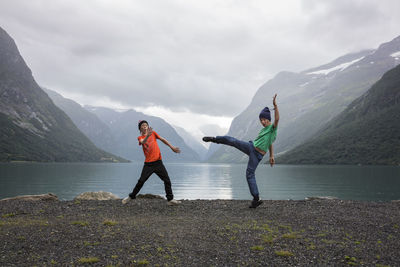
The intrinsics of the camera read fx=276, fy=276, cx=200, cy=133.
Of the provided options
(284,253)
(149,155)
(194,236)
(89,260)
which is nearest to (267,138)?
(149,155)

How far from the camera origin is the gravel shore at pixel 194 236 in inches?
236

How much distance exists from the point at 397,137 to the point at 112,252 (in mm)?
206521

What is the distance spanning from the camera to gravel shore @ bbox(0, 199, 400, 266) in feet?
19.6

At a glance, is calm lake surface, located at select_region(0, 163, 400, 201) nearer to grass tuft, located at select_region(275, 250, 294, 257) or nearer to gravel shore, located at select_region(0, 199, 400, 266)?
gravel shore, located at select_region(0, 199, 400, 266)

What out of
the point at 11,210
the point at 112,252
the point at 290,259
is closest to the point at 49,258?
the point at 112,252

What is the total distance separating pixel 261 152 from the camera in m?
11.5

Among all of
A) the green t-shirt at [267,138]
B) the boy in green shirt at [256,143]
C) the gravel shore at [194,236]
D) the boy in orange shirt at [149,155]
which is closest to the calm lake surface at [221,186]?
the boy in orange shirt at [149,155]

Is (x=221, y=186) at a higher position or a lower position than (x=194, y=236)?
lower

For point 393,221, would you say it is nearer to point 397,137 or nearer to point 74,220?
point 74,220

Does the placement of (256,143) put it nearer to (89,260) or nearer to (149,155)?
(149,155)

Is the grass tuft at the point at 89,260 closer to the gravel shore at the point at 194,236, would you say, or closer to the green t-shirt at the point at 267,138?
the gravel shore at the point at 194,236

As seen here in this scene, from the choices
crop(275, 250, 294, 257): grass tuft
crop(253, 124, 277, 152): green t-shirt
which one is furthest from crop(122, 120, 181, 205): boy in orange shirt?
crop(275, 250, 294, 257): grass tuft

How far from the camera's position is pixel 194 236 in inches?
300

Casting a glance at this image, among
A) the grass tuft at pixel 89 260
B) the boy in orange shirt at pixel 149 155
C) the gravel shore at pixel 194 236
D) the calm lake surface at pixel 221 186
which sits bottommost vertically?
the calm lake surface at pixel 221 186
